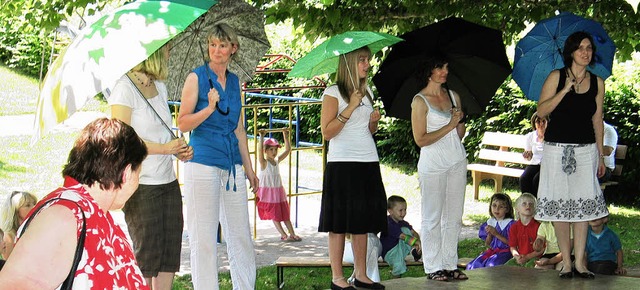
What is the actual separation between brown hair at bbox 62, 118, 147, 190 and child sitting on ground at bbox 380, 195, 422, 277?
17.0ft

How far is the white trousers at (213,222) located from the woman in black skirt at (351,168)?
76 cm

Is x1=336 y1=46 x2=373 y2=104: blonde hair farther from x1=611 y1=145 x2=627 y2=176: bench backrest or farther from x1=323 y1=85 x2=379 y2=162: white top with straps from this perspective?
x1=611 y1=145 x2=627 y2=176: bench backrest

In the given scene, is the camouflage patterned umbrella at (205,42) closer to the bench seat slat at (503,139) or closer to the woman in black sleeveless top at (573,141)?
the woman in black sleeveless top at (573,141)

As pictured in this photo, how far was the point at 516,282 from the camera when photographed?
765 centimetres

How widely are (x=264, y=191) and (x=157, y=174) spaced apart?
6.03 meters

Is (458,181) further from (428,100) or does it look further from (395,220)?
(395,220)

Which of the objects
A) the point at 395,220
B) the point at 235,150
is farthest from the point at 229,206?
the point at 395,220

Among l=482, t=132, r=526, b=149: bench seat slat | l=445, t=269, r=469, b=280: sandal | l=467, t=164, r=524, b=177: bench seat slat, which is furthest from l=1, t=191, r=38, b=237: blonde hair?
l=482, t=132, r=526, b=149: bench seat slat

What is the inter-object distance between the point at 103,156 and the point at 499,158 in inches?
464

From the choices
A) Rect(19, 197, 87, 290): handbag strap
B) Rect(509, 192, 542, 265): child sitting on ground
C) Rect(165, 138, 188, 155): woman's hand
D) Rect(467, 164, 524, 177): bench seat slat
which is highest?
Rect(165, 138, 188, 155): woman's hand

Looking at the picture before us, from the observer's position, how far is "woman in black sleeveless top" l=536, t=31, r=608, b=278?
294 inches

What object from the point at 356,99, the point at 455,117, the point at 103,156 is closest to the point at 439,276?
the point at 455,117

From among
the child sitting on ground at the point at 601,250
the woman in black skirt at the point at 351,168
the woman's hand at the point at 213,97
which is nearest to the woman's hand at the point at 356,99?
the woman in black skirt at the point at 351,168

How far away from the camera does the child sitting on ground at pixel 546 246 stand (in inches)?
342
